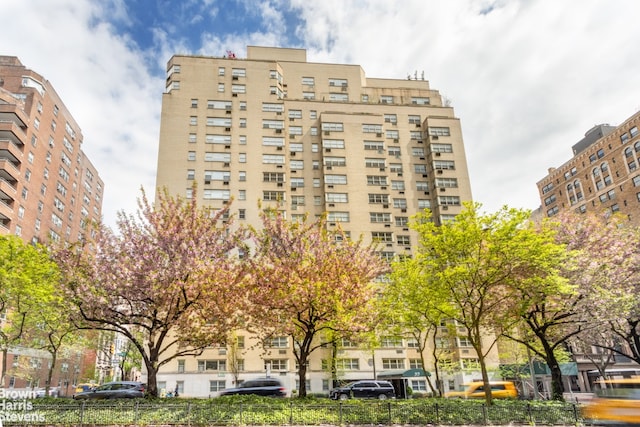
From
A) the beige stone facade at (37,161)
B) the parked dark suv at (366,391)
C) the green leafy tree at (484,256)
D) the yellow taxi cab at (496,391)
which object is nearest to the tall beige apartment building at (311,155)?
the yellow taxi cab at (496,391)

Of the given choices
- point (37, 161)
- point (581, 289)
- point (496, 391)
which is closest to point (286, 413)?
point (581, 289)

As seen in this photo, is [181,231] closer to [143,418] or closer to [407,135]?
[143,418]

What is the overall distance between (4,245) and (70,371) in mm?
56291

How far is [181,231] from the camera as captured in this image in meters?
24.5

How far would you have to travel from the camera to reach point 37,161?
6650 cm

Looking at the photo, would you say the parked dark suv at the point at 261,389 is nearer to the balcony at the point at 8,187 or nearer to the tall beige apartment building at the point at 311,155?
the tall beige apartment building at the point at 311,155

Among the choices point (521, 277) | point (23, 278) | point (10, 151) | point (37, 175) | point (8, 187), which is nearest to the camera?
point (521, 277)

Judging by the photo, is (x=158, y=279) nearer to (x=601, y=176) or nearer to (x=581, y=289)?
(x=581, y=289)

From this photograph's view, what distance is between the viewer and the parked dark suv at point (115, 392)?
30.0 meters

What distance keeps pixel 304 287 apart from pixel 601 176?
76.6 m

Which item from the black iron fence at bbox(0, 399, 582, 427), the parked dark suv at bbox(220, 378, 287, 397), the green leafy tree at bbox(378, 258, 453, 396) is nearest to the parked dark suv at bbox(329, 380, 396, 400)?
the green leafy tree at bbox(378, 258, 453, 396)

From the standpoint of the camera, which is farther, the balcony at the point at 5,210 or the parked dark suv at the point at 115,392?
the balcony at the point at 5,210

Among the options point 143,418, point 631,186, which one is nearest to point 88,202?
point 143,418

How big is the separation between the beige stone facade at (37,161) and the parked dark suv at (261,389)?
32.9 meters
